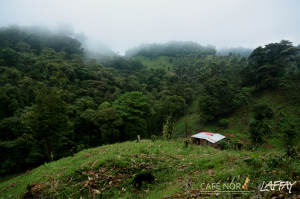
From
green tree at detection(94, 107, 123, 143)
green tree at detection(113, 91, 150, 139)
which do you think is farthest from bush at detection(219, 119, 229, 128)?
green tree at detection(94, 107, 123, 143)

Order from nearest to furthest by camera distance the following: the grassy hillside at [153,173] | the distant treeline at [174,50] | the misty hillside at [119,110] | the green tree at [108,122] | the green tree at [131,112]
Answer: the grassy hillside at [153,173] < the misty hillside at [119,110] < the green tree at [108,122] < the green tree at [131,112] < the distant treeline at [174,50]

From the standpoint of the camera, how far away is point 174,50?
131000 millimetres

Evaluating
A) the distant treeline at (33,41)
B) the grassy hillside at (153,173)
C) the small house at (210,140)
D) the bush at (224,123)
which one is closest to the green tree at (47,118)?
A: the grassy hillside at (153,173)

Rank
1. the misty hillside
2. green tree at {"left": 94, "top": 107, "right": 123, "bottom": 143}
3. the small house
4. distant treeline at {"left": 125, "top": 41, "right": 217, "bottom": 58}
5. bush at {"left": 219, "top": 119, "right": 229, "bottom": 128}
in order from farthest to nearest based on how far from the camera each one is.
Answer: distant treeline at {"left": 125, "top": 41, "right": 217, "bottom": 58} → bush at {"left": 219, "top": 119, "right": 229, "bottom": 128} → green tree at {"left": 94, "top": 107, "right": 123, "bottom": 143} → the small house → the misty hillside

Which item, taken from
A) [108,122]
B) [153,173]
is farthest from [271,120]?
[153,173]

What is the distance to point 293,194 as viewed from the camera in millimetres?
2547

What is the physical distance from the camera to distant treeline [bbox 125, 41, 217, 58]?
123550mm

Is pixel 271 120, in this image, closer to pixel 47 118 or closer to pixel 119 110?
pixel 119 110

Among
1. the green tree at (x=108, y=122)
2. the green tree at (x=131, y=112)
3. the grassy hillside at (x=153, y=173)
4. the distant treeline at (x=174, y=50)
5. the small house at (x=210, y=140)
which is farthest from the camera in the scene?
the distant treeline at (x=174, y=50)

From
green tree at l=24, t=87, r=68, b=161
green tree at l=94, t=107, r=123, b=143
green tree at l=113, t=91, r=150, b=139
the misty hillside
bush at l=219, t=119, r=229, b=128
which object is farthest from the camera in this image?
bush at l=219, t=119, r=229, b=128

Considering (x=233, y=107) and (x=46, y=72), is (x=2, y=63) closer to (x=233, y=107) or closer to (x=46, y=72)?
(x=46, y=72)

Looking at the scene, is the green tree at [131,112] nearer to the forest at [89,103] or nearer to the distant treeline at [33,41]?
the forest at [89,103]

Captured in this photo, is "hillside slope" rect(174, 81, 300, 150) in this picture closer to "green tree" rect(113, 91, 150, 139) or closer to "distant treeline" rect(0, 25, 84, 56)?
"green tree" rect(113, 91, 150, 139)

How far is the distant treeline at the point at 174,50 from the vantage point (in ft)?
405
